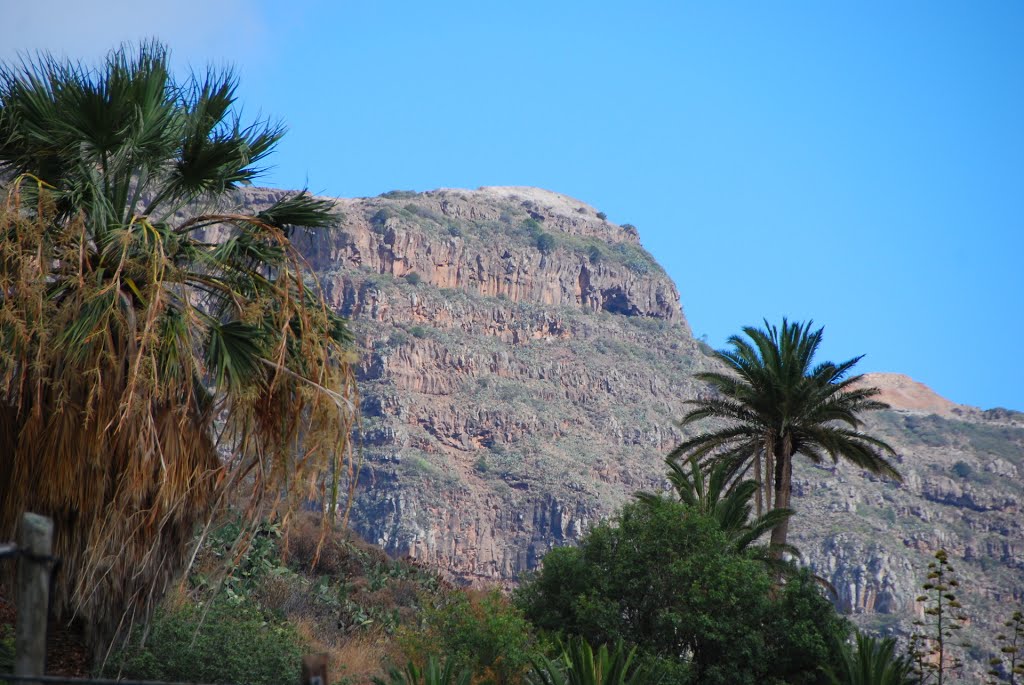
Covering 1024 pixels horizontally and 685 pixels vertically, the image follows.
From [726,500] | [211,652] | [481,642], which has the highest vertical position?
[726,500]

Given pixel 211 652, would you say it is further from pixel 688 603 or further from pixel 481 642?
pixel 688 603

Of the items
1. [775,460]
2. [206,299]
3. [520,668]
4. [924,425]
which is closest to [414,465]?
[924,425]

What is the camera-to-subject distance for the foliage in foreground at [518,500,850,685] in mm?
23250

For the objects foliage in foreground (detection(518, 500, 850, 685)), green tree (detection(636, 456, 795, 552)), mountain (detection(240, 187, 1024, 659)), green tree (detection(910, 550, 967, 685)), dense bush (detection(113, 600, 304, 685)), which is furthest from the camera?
mountain (detection(240, 187, 1024, 659))

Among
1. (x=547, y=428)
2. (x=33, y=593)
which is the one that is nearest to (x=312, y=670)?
(x=33, y=593)

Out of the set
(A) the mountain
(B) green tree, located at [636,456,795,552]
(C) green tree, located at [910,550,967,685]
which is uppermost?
(A) the mountain

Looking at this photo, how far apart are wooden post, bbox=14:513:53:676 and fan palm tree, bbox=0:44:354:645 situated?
2263 millimetres

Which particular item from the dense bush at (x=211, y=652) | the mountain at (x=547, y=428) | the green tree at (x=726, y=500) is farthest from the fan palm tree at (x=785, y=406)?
the mountain at (x=547, y=428)

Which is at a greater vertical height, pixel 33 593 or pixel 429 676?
pixel 33 593

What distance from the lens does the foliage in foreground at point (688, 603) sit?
23.2 m

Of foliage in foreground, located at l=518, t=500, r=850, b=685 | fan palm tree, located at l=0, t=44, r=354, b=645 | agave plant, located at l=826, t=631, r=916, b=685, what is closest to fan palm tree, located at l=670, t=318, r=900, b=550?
foliage in foreground, located at l=518, t=500, r=850, b=685

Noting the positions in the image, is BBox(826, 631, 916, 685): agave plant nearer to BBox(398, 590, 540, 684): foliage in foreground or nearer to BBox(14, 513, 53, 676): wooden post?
BBox(398, 590, 540, 684): foliage in foreground

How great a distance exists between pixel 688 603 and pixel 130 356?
1603cm

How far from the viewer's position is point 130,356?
10.1 metres
